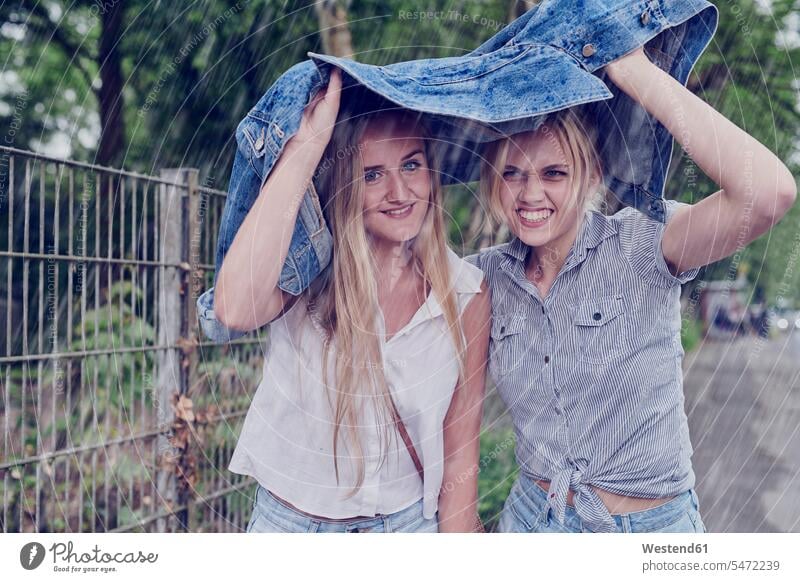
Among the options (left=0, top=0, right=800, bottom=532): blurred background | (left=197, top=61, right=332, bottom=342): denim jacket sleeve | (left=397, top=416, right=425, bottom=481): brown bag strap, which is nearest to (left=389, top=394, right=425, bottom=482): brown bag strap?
(left=397, top=416, right=425, bottom=481): brown bag strap

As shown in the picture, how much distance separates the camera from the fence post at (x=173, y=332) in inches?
64.2

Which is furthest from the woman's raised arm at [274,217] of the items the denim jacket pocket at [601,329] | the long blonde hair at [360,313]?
the denim jacket pocket at [601,329]

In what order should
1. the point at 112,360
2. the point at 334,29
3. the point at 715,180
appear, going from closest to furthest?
the point at 715,180 < the point at 334,29 < the point at 112,360

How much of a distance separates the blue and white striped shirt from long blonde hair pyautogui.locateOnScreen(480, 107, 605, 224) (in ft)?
0.18

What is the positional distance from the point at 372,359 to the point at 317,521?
28 cm

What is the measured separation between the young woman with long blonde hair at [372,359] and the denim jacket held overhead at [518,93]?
5 centimetres

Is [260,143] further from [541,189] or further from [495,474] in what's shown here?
[495,474]

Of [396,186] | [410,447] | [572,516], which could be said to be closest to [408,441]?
[410,447]

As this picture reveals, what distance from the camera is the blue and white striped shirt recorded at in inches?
44.1

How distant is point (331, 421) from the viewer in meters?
1.24

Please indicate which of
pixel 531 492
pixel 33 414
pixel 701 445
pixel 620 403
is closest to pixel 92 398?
pixel 33 414

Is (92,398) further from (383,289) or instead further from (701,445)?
(701,445)

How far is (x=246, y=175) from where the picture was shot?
45.3 inches

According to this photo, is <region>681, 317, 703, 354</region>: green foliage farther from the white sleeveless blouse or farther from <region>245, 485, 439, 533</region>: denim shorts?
<region>245, 485, 439, 533</region>: denim shorts
